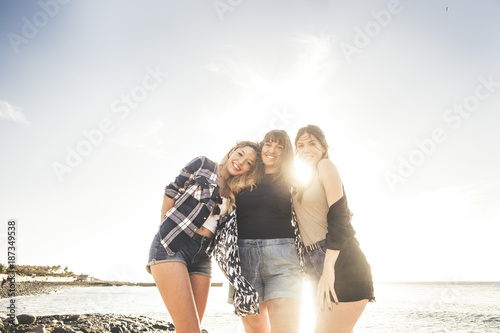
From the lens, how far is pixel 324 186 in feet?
10.9

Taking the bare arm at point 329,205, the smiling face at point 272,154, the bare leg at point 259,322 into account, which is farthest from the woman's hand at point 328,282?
the smiling face at point 272,154

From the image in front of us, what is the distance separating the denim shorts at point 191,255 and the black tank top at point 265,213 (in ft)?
1.53

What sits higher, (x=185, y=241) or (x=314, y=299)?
(x=185, y=241)

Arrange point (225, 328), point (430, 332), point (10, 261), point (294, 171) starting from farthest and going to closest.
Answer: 1. point (430, 332)
2. point (225, 328)
3. point (10, 261)
4. point (294, 171)

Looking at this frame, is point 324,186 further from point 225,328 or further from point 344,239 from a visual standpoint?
point 225,328

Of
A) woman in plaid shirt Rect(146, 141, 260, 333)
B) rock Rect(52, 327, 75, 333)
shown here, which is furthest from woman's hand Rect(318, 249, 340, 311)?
rock Rect(52, 327, 75, 333)

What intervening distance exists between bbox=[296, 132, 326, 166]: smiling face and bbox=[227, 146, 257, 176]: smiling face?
673mm

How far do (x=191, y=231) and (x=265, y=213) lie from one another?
0.88 meters

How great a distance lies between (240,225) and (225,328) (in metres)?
16.4

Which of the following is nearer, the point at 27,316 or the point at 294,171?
the point at 294,171

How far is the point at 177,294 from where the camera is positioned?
3160 millimetres

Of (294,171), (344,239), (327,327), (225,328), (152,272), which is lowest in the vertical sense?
(225,328)

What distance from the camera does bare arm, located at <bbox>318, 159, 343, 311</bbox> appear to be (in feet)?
9.86

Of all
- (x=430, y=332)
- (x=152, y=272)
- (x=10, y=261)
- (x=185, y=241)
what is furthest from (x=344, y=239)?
(x=430, y=332)
